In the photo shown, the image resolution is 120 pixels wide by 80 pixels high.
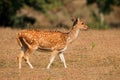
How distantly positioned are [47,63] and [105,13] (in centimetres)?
3196

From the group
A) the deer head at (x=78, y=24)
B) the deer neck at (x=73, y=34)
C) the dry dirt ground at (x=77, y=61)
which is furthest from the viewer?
the deer head at (x=78, y=24)

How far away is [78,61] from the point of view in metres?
19.8

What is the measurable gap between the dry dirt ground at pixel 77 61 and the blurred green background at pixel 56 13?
9.21m

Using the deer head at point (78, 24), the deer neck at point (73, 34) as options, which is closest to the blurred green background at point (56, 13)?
the deer head at point (78, 24)

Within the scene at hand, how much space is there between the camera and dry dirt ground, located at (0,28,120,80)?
54.1 feet

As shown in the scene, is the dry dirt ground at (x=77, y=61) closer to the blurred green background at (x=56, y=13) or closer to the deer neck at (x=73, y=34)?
the deer neck at (x=73, y=34)

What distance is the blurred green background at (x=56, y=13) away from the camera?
3900 cm

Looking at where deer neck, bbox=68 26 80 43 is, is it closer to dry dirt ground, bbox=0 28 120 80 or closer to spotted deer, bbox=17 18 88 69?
spotted deer, bbox=17 18 88 69

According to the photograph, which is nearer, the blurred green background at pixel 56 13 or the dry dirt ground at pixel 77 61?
the dry dirt ground at pixel 77 61

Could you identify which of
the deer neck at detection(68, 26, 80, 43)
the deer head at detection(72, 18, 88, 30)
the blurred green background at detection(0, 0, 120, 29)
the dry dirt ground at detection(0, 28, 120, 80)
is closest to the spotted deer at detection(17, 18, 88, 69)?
the deer neck at detection(68, 26, 80, 43)

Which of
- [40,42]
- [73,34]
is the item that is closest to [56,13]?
[73,34]

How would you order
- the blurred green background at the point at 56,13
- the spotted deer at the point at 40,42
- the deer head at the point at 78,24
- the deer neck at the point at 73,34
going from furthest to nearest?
1. the blurred green background at the point at 56,13
2. the deer head at the point at 78,24
3. the deer neck at the point at 73,34
4. the spotted deer at the point at 40,42

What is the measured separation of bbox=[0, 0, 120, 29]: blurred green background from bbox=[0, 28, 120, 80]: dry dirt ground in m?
9.21

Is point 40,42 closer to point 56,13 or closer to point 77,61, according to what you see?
point 77,61
